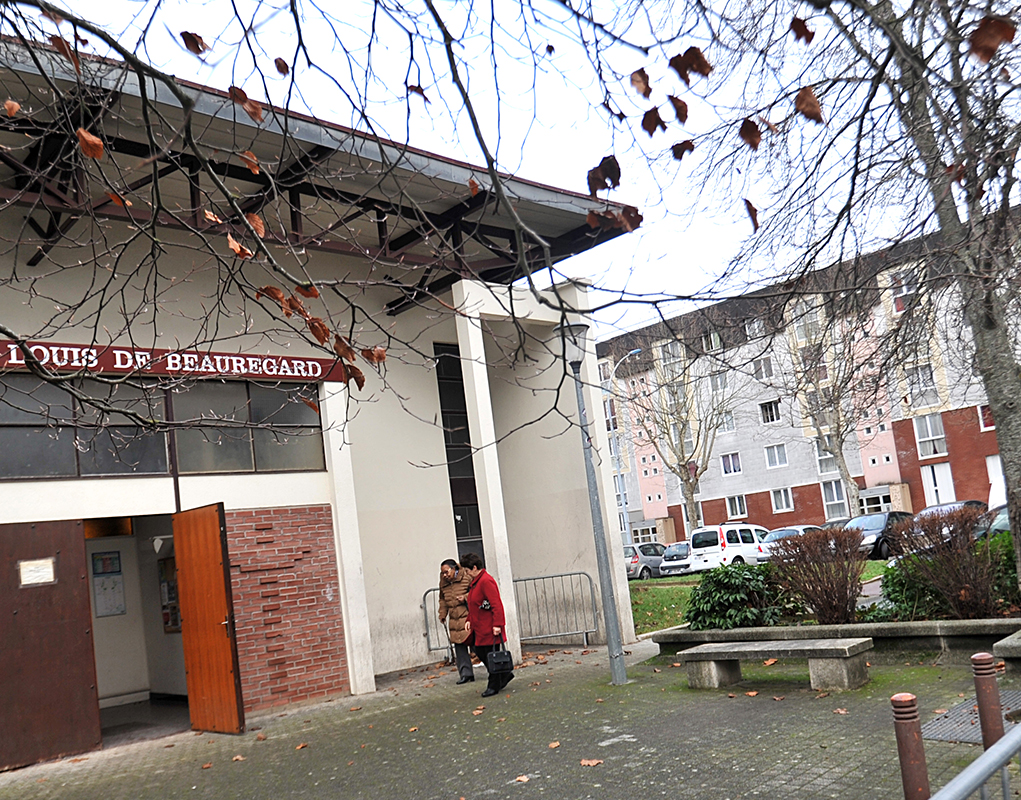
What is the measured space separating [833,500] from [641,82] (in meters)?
48.0

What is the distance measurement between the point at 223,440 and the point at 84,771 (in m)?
4.30

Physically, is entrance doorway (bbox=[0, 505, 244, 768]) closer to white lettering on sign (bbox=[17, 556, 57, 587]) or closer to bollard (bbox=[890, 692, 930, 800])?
white lettering on sign (bbox=[17, 556, 57, 587])

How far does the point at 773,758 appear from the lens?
6469mm

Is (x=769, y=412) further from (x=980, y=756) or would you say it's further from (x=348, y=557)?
(x=980, y=756)

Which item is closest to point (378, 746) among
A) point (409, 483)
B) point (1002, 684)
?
point (1002, 684)

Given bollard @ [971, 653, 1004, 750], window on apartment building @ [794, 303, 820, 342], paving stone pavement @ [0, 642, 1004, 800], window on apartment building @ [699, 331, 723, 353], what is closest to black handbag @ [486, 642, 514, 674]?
paving stone pavement @ [0, 642, 1004, 800]

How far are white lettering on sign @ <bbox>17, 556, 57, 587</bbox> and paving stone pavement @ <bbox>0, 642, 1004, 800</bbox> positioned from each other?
191cm

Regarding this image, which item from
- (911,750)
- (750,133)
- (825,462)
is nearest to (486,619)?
(911,750)

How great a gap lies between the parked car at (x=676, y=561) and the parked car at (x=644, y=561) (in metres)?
0.50

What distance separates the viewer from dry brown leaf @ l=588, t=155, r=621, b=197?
3.67 m

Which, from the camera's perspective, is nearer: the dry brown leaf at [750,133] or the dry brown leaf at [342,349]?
the dry brown leaf at [750,133]

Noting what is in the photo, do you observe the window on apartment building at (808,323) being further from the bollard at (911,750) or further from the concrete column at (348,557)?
the concrete column at (348,557)

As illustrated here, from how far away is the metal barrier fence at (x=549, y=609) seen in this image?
580 inches

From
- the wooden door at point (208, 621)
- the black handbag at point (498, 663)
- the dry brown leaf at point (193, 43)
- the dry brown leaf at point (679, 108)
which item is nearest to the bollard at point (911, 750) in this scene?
the dry brown leaf at point (679, 108)
